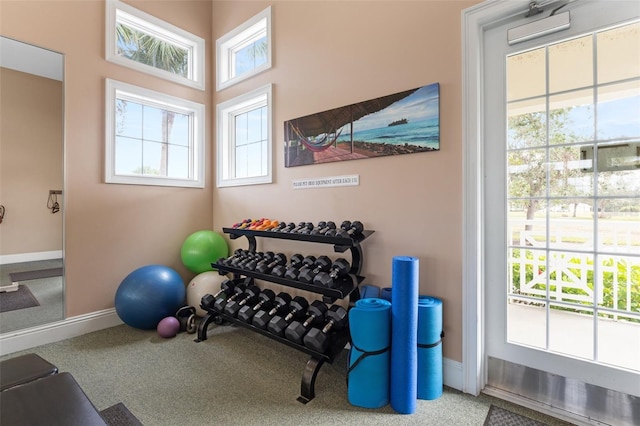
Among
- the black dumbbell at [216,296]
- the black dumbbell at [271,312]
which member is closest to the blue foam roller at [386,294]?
the black dumbbell at [271,312]

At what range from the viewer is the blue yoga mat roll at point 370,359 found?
69.1 inches

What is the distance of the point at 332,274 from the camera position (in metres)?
2.21

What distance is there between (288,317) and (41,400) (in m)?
1.38

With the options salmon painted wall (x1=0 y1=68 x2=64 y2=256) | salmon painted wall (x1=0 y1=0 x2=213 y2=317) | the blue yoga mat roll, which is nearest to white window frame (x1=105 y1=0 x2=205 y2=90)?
salmon painted wall (x1=0 y1=0 x2=213 y2=317)

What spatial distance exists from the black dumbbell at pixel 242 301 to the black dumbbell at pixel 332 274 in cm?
76

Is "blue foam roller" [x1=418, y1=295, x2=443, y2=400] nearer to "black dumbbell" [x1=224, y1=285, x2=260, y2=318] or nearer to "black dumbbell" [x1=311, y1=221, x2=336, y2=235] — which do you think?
"black dumbbell" [x1=311, y1=221, x2=336, y2=235]

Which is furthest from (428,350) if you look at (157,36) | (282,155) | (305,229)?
(157,36)

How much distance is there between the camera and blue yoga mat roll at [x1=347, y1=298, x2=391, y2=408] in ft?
5.76

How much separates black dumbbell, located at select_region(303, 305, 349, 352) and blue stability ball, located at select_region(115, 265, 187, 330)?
5.31 ft

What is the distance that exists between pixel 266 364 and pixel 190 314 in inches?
42.7

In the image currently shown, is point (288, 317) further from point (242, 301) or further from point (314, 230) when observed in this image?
point (314, 230)

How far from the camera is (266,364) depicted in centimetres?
225

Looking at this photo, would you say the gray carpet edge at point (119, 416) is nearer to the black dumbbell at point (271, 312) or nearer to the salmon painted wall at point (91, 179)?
the black dumbbell at point (271, 312)

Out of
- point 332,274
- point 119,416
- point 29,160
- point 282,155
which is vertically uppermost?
point 282,155
